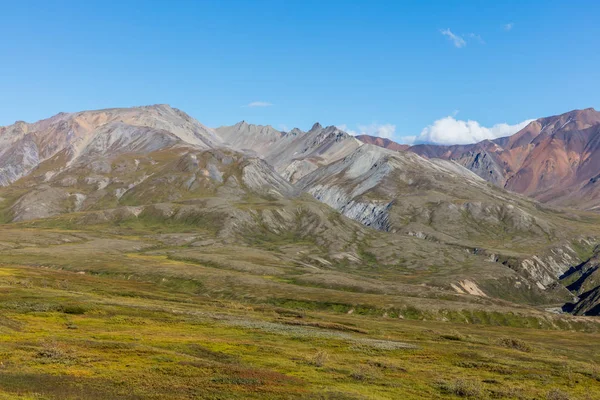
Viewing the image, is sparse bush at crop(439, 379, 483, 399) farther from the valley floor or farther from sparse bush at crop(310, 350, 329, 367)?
sparse bush at crop(310, 350, 329, 367)

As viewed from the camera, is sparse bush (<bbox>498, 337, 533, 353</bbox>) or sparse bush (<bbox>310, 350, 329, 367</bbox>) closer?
sparse bush (<bbox>310, 350, 329, 367</bbox>)

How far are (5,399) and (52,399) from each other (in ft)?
12.2

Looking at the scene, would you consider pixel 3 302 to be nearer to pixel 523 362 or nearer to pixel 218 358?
pixel 218 358

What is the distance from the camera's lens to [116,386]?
5369 cm

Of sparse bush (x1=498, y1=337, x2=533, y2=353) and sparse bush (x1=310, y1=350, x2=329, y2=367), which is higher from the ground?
sparse bush (x1=310, y1=350, x2=329, y2=367)

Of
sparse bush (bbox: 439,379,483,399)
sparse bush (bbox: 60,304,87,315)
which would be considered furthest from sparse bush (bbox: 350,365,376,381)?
sparse bush (bbox: 60,304,87,315)

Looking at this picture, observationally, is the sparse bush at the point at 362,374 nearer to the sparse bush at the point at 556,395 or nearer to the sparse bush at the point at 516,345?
the sparse bush at the point at 556,395

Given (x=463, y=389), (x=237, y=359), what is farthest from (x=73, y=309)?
(x=463, y=389)

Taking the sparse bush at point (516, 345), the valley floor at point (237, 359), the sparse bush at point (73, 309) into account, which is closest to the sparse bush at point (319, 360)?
the valley floor at point (237, 359)

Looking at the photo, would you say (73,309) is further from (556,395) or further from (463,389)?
(556,395)

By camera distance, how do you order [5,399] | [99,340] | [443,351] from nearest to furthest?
[5,399] < [99,340] < [443,351]

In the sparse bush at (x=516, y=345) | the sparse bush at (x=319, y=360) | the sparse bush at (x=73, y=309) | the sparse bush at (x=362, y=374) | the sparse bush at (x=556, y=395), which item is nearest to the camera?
the sparse bush at (x=556, y=395)

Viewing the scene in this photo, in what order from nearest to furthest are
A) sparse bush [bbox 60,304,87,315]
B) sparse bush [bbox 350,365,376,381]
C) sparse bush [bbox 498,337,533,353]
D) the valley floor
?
the valley floor < sparse bush [bbox 350,365,376,381] < sparse bush [bbox 60,304,87,315] < sparse bush [bbox 498,337,533,353]

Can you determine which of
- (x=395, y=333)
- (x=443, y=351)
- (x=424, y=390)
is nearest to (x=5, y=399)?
(x=424, y=390)
